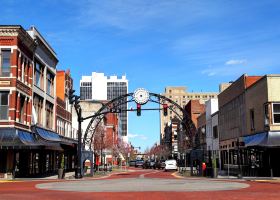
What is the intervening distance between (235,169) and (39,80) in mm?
24873

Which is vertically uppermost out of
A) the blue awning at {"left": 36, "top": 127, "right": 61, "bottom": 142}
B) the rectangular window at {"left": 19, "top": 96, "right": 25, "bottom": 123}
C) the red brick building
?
the red brick building

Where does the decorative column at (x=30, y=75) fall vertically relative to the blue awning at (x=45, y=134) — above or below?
above

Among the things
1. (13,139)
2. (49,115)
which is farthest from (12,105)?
(49,115)

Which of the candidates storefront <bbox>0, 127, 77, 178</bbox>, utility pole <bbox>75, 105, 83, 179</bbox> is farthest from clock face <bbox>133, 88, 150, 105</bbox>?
utility pole <bbox>75, 105, 83, 179</bbox>

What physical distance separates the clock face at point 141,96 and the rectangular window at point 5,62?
54.4 feet

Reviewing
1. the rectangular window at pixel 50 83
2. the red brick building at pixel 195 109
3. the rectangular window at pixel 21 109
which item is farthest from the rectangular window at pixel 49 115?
the red brick building at pixel 195 109

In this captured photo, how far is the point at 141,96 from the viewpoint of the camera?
2072 inches

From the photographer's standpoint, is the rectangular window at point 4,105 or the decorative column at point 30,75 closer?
the rectangular window at point 4,105

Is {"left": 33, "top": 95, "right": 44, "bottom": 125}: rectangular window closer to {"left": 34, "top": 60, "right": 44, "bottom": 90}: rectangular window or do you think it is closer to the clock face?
{"left": 34, "top": 60, "right": 44, "bottom": 90}: rectangular window

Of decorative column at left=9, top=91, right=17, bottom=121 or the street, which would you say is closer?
the street

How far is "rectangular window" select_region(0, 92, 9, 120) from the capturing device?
132 ft

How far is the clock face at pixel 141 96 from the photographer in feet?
172

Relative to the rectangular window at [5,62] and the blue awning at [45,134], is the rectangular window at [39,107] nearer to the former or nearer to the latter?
the blue awning at [45,134]

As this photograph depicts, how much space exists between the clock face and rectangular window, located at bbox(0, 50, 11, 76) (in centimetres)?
1657
